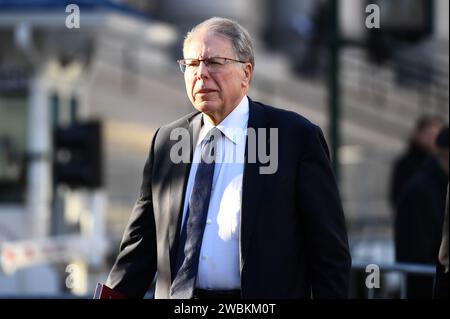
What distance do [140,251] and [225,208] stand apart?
496 mm

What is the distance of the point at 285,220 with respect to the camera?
15.7 ft

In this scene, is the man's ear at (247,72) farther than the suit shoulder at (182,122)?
No

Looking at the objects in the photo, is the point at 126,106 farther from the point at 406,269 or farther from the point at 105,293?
the point at 105,293

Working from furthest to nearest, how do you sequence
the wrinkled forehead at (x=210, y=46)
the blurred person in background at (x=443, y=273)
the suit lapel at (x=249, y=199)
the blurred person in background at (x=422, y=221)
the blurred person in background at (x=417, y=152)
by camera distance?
1. the blurred person in background at (x=417, y=152)
2. the blurred person in background at (x=422, y=221)
3. the blurred person in background at (x=443, y=273)
4. the wrinkled forehead at (x=210, y=46)
5. the suit lapel at (x=249, y=199)

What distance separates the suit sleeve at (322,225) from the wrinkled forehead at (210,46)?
1.46 feet

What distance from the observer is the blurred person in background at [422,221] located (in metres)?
8.24

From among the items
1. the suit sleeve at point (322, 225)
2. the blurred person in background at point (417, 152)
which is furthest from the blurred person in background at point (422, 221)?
the suit sleeve at point (322, 225)

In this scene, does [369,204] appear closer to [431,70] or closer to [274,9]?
[431,70]

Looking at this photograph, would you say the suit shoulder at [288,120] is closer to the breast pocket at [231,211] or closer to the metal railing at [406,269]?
the breast pocket at [231,211]

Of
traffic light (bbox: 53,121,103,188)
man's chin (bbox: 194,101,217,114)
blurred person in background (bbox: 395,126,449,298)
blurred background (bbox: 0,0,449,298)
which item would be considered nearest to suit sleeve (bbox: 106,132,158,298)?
man's chin (bbox: 194,101,217,114)

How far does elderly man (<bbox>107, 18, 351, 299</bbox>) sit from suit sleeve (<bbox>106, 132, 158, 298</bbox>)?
135mm

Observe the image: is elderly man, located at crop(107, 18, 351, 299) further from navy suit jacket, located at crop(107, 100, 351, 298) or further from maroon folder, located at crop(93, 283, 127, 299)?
maroon folder, located at crop(93, 283, 127, 299)

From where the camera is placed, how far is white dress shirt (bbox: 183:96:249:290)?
4773mm
